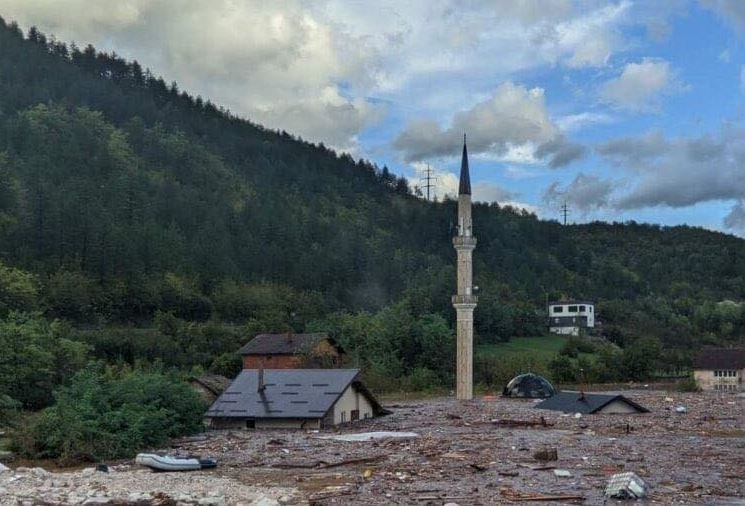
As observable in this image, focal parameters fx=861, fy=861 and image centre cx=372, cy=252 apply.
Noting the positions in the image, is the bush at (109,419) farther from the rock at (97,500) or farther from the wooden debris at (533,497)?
the wooden debris at (533,497)

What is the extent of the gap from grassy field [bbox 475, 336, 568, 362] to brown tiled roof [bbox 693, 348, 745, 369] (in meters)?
12.6

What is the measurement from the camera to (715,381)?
65.9 meters

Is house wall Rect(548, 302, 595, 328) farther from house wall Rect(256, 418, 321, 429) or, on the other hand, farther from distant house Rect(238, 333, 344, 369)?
house wall Rect(256, 418, 321, 429)

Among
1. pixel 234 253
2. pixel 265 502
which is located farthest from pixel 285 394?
pixel 234 253

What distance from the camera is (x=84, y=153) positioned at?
4333 inches

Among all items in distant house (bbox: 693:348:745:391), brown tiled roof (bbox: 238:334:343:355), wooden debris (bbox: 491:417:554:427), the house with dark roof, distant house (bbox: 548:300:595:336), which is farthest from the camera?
distant house (bbox: 548:300:595:336)

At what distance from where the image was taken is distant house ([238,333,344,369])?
2116 inches

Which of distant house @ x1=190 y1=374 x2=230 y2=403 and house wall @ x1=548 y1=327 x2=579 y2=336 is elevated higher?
house wall @ x1=548 y1=327 x2=579 y2=336

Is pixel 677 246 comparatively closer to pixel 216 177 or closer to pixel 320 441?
pixel 216 177

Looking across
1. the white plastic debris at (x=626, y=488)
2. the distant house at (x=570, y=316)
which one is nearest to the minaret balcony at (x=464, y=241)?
the distant house at (x=570, y=316)

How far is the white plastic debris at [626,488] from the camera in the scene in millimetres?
19156

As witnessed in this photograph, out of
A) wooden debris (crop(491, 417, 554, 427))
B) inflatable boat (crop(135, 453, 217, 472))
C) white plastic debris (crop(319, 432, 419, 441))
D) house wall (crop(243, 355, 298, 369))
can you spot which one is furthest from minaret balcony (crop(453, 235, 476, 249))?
inflatable boat (crop(135, 453, 217, 472))

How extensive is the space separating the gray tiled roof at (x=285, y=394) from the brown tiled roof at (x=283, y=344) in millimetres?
14334

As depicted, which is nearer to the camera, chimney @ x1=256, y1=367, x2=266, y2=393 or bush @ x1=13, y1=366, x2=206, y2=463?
bush @ x1=13, y1=366, x2=206, y2=463
